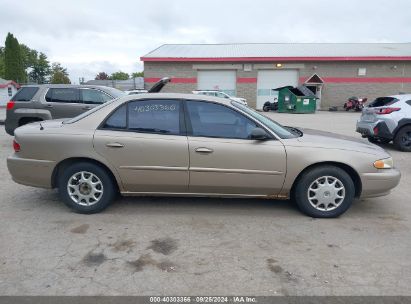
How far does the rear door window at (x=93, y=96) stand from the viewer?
27.3 feet

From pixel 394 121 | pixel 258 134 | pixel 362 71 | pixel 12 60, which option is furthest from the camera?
pixel 12 60

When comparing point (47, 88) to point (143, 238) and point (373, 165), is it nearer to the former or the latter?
point (143, 238)

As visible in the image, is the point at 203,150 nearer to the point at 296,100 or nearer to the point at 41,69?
the point at 296,100

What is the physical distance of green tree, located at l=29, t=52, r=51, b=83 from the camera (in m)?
79.9

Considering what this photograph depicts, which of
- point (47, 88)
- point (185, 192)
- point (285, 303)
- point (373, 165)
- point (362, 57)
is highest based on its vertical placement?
point (362, 57)

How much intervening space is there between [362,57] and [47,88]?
26.8m

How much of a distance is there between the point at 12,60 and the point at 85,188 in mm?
50069

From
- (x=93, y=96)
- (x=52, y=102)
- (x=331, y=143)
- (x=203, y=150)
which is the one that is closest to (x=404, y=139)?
(x=331, y=143)

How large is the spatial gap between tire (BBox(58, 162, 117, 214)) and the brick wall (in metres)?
25.1

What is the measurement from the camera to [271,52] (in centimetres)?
3009

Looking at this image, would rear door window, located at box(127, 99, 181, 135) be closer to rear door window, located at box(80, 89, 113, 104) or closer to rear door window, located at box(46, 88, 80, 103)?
rear door window, located at box(80, 89, 113, 104)

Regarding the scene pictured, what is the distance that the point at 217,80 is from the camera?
95.1 feet

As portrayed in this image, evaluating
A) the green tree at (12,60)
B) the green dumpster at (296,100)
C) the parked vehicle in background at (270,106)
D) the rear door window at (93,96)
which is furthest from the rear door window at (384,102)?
the green tree at (12,60)

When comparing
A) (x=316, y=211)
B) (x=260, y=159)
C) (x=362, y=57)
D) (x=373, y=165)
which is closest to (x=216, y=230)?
(x=260, y=159)
